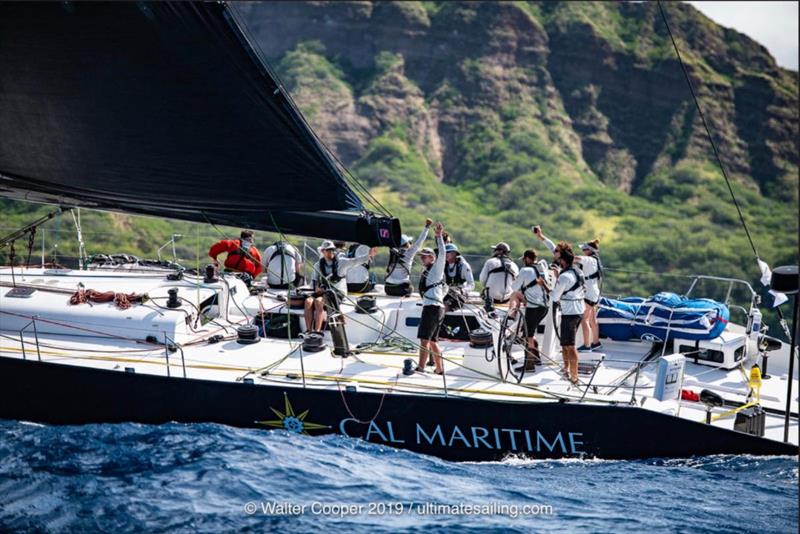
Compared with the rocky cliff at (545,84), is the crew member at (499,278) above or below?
below

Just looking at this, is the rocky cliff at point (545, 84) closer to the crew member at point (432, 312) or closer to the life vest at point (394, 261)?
the life vest at point (394, 261)

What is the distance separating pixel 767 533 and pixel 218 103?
20.0ft

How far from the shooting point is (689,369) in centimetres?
1102

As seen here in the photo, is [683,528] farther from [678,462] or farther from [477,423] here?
[477,423]

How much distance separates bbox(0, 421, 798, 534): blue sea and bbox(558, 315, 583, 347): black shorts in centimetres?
126

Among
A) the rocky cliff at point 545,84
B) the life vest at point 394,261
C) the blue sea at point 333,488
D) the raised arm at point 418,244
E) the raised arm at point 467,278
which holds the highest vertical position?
the rocky cliff at point 545,84

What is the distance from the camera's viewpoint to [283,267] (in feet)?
41.6

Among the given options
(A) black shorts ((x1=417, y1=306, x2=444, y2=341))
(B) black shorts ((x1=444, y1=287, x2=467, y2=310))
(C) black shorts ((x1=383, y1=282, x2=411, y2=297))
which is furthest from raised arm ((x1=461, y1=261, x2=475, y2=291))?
(A) black shorts ((x1=417, y1=306, x2=444, y2=341))

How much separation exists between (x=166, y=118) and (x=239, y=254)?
411 cm

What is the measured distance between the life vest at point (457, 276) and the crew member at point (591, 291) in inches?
70.0

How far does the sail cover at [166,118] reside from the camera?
28.6ft

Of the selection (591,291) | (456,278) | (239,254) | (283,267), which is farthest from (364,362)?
(239,254)

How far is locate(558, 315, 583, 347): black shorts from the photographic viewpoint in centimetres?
1009

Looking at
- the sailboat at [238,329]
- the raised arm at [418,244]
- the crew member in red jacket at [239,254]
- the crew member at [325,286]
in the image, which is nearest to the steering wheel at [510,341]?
the sailboat at [238,329]
